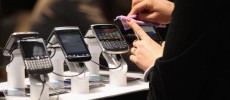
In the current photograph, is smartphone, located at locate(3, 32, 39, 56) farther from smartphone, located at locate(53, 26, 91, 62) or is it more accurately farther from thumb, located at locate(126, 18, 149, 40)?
thumb, located at locate(126, 18, 149, 40)

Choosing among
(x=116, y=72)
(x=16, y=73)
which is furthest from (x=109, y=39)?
(x=16, y=73)

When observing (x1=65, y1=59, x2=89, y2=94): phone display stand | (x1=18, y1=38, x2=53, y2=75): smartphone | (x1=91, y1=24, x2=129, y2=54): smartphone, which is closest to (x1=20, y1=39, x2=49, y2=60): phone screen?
(x1=18, y1=38, x2=53, y2=75): smartphone

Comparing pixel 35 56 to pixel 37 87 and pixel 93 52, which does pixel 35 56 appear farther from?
pixel 93 52

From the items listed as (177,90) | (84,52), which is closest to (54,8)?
(84,52)

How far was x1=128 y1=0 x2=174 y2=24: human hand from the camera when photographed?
3.73 feet

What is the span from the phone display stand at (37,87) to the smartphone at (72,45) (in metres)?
0.12

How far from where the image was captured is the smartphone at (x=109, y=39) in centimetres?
127

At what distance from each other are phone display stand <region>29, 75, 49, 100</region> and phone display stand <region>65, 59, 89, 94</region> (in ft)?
0.45

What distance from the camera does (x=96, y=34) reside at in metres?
1.29

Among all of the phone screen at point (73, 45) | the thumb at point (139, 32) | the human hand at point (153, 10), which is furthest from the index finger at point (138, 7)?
the phone screen at point (73, 45)

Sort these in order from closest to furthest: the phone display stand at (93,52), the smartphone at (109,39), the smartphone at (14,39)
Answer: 1. the smartphone at (14,39)
2. the smartphone at (109,39)
3. the phone display stand at (93,52)

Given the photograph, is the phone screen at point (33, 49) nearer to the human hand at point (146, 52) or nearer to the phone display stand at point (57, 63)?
the phone display stand at point (57, 63)

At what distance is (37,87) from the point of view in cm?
107

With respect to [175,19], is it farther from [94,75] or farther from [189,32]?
[94,75]
